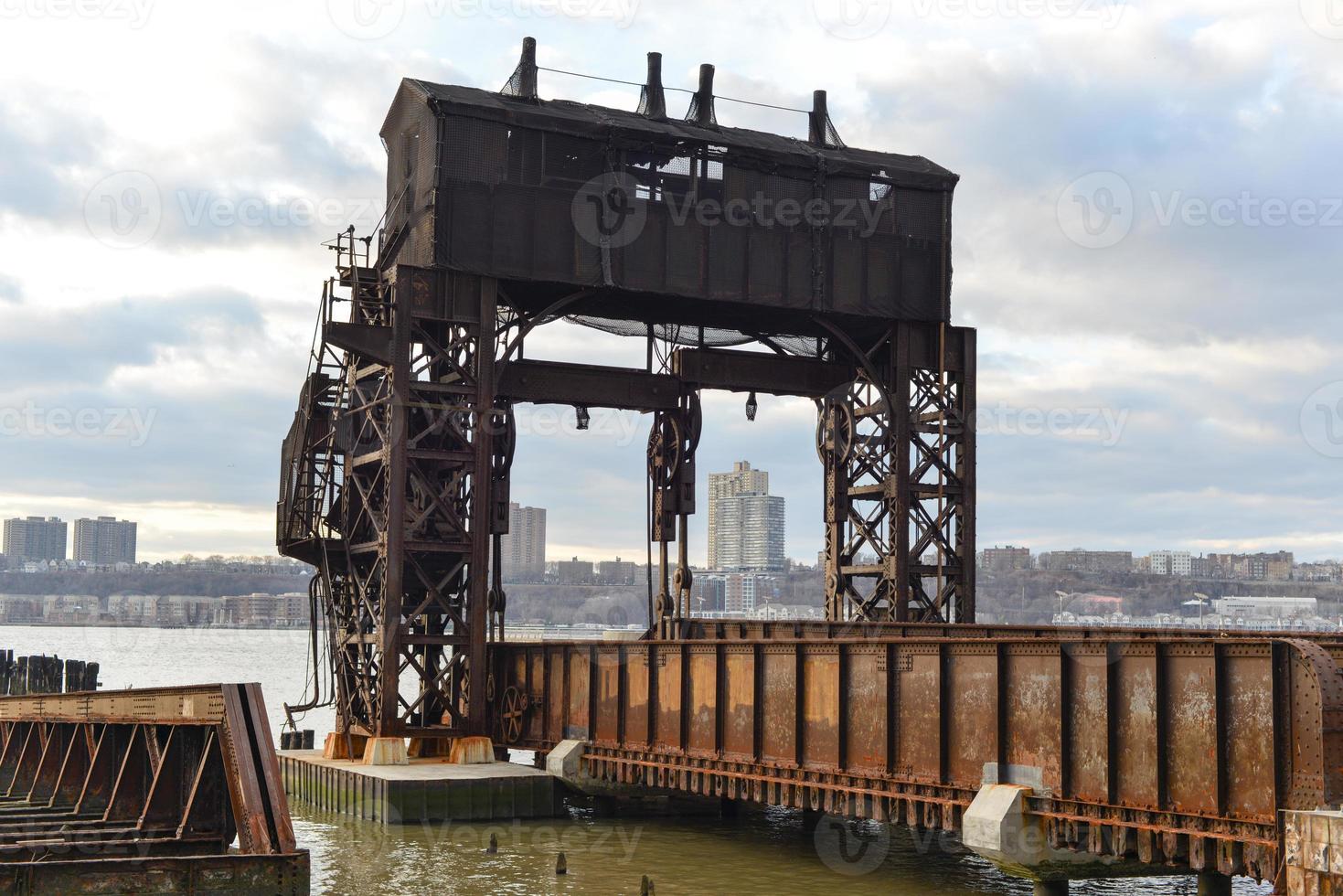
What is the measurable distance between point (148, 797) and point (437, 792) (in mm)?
10846

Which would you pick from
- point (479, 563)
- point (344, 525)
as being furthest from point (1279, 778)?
point (344, 525)

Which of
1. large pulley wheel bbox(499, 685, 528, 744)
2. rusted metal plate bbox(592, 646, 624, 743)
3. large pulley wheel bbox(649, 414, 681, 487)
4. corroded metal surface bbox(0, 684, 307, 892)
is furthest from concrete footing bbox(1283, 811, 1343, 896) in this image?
large pulley wheel bbox(649, 414, 681, 487)

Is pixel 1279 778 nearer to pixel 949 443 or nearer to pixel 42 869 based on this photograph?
pixel 42 869

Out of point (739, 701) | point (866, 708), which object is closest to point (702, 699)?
point (739, 701)

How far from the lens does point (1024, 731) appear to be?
20.2m

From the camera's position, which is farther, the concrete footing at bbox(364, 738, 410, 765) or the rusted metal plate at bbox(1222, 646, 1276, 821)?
Answer: the concrete footing at bbox(364, 738, 410, 765)

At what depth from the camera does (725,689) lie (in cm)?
2705

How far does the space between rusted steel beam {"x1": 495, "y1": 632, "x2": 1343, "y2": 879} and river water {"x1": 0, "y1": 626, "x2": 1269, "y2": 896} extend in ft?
4.91

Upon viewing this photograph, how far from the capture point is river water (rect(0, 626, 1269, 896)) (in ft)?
80.8

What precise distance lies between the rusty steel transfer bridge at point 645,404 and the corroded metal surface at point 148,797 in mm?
9566

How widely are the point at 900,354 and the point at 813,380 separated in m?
2.59

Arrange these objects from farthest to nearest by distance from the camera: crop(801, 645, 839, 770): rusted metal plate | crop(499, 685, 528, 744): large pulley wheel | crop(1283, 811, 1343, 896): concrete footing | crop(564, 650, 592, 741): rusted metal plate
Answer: crop(499, 685, 528, 744): large pulley wheel
crop(564, 650, 592, 741): rusted metal plate
crop(801, 645, 839, 770): rusted metal plate
crop(1283, 811, 1343, 896): concrete footing

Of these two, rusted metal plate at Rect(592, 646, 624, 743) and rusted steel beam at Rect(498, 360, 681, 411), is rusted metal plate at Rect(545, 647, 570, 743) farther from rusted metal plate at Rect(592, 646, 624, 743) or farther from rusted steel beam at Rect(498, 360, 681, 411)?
rusted steel beam at Rect(498, 360, 681, 411)

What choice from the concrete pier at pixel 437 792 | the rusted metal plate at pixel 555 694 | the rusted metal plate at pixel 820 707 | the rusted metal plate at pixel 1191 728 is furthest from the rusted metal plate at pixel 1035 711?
the rusted metal plate at pixel 555 694
